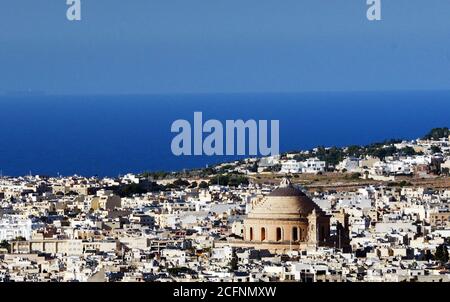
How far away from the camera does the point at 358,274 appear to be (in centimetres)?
3659

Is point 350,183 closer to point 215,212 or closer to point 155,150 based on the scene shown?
point 215,212

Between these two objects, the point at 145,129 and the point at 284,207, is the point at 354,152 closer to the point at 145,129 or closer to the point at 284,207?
the point at 145,129

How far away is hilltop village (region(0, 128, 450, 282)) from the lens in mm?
38281

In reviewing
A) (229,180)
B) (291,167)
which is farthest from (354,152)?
(229,180)

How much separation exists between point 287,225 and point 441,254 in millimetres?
2461

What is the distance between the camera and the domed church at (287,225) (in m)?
42.3

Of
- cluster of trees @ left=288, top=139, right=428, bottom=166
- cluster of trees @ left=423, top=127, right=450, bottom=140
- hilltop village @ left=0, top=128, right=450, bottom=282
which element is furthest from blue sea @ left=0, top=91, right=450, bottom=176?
hilltop village @ left=0, top=128, right=450, bottom=282

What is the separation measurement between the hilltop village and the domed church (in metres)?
0.02

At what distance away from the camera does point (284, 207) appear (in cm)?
4247

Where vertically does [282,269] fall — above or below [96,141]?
below

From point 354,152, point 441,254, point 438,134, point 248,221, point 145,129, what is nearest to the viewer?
point 441,254

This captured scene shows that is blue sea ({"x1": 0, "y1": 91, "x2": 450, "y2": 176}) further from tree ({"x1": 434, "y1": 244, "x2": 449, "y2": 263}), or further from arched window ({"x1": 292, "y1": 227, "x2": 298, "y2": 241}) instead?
arched window ({"x1": 292, "y1": 227, "x2": 298, "y2": 241})

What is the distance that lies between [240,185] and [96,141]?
30889 mm
